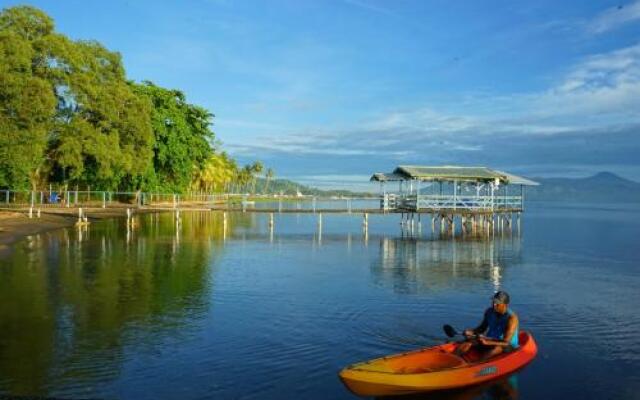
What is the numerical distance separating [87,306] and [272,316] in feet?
18.4

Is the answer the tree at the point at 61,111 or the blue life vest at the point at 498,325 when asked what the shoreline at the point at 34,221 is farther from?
the blue life vest at the point at 498,325

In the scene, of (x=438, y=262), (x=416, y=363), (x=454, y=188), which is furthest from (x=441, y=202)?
(x=416, y=363)

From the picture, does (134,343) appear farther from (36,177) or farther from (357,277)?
(36,177)

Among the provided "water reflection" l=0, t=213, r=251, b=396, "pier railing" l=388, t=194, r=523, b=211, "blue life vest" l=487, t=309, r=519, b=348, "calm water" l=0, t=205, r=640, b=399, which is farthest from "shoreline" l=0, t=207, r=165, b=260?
"pier railing" l=388, t=194, r=523, b=211

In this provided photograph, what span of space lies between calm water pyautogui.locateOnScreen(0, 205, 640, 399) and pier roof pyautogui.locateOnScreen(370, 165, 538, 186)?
528 inches

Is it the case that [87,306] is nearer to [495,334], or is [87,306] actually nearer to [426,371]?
[426,371]

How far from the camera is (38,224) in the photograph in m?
41.9

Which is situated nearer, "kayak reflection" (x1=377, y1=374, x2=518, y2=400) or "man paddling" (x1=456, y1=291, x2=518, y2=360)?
"kayak reflection" (x1=377, y1=374, x2=518, y2=400)

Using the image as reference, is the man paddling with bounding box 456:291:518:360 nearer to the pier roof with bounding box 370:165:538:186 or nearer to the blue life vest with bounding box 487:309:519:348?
the blue life vest with bounding box 487:309:519:348

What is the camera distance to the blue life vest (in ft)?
42.8

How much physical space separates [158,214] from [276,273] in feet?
157

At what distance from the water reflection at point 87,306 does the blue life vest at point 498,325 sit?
761 cm

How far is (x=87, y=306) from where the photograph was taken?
1817 cm

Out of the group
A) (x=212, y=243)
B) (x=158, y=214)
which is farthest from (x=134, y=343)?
(x=158, y=214)
